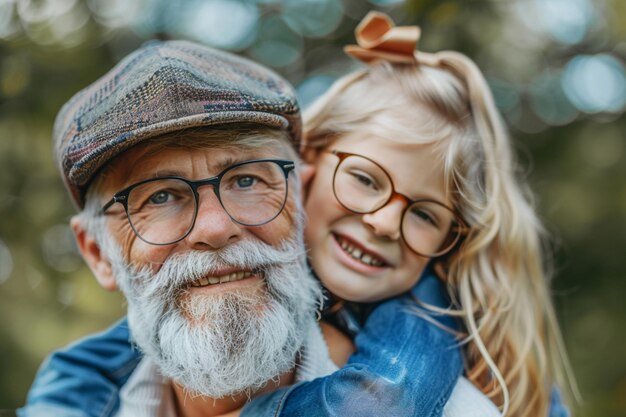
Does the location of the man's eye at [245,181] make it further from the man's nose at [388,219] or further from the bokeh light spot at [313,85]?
the bokeh light spot at [313,85]

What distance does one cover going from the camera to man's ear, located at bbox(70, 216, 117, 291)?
7.26 ft

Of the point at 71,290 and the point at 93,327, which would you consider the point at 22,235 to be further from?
the point at 93,327

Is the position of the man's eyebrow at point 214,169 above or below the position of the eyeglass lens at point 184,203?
above

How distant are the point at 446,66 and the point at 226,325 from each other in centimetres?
133

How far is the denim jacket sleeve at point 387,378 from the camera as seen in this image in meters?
1.75

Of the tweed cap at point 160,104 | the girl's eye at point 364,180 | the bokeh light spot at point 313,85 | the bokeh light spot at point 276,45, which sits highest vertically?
the tweed cap at point 160,104

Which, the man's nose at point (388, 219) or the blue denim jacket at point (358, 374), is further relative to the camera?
the man's nose at point (388, 219)

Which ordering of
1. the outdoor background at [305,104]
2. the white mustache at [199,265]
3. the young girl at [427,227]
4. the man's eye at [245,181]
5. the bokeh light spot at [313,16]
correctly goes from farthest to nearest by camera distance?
the bokeh light spot at [313,16], the outdoor background at [305,104], the young girl at [427,227], the man's eye at [245,181], the white mustache at [199,265]

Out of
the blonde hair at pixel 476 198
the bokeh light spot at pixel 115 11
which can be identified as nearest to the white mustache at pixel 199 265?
the blonde hair at pixel 476 198

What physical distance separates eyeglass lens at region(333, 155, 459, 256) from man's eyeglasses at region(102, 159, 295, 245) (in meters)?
0.25

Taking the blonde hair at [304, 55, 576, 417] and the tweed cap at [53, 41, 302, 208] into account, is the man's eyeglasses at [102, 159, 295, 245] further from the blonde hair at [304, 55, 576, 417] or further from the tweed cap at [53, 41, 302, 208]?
the blonde hair at [304, 55, 576, 417]

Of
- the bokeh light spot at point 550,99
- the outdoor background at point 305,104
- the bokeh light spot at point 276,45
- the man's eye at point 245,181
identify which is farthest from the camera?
the bokeh light spot at point 276,45

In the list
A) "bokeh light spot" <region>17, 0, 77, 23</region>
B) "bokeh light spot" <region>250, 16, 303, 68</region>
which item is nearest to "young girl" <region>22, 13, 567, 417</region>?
"bokeh light spot" <region>17, 0, 77, 23</region>

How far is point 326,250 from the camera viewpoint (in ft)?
7.14
